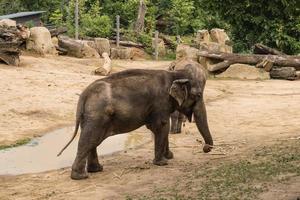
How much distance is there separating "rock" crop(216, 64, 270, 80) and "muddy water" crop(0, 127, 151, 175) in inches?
430

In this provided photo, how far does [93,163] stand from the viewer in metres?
8.63

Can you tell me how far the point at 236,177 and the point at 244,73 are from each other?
50.2 ft

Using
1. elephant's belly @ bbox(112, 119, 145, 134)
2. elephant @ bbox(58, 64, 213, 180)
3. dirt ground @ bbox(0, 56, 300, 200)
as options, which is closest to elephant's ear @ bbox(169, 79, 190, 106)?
elephant @ bbox(58, 64, 213, 180)

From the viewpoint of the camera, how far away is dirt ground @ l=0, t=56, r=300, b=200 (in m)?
7.75

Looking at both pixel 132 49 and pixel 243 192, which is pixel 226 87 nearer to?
pixel 132 49

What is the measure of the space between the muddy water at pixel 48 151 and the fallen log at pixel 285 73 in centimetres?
1139

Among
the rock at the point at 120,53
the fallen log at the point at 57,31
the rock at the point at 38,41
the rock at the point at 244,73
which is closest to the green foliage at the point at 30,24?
the fallen log at the point at 57,31

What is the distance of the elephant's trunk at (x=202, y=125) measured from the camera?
9.20 meters

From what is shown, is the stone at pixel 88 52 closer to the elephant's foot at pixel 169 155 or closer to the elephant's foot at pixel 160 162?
the elephant's foot at pixel 169 155

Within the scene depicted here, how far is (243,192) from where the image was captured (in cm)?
670

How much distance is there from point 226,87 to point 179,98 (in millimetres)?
11000

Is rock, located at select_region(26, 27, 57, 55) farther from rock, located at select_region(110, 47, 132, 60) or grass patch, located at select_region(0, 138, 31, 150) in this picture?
grass patch, located at select_region(0, 138, 31, 150)

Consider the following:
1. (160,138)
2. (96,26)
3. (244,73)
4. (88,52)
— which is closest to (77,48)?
(88,52)

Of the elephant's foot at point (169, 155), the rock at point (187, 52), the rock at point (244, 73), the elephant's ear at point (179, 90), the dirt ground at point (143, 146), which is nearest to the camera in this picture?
the dirt ground at point (143, 146)
